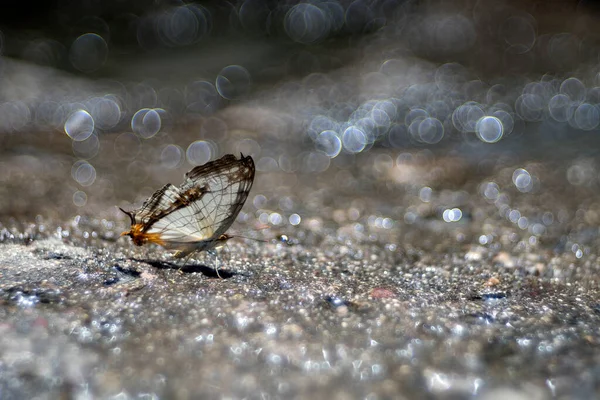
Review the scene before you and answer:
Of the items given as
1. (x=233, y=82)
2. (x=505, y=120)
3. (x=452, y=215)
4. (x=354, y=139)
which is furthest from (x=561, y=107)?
(x=233, y=82)

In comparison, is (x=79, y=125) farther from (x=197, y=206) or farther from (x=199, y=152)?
(x=197, y=206)

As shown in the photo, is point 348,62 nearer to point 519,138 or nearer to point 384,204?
point 519,138

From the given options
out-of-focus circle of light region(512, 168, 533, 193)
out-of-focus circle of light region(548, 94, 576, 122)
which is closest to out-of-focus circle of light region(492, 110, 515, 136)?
out-of-focus circle of light region(548, 94, 576, 122)

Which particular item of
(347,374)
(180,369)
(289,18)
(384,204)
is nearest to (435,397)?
(347,374)

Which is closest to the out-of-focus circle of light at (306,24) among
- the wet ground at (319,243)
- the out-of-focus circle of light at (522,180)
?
the wet ground at (319,243)

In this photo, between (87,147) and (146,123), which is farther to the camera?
(146,123)

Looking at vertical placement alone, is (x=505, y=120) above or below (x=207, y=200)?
below
